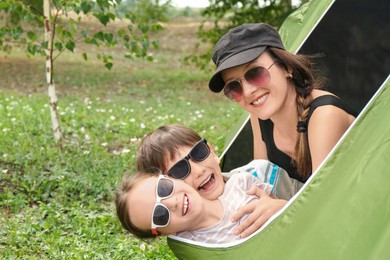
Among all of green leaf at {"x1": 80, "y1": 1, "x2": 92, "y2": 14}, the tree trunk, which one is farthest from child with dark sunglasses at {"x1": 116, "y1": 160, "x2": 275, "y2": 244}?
the tree trunk

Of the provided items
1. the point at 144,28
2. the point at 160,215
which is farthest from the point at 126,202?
the point at 144,28

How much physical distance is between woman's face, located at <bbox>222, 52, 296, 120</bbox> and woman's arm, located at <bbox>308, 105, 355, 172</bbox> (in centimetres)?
19

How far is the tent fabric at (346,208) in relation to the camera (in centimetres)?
221

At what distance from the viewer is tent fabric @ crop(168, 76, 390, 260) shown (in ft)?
7.24

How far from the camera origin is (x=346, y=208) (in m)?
2.28

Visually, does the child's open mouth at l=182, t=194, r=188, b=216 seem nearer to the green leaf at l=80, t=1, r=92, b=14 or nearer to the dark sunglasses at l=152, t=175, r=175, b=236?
the dark sunglasses at l=152, t=175, r=175, b=236

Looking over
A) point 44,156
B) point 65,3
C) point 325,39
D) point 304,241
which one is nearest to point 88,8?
point 65,3

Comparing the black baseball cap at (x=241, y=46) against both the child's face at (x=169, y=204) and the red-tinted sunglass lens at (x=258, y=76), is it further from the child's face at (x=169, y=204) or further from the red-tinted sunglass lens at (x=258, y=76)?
the child's face at (x=169, y=204)

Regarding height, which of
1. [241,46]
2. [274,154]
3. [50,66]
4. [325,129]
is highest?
[241,46]

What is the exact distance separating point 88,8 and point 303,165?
2480mm

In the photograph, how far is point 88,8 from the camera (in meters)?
5.06

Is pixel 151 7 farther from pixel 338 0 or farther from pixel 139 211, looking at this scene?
pixel 139 211

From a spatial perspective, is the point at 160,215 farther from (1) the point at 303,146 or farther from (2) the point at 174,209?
(1) the point at 303,146

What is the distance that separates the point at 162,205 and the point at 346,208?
770 mm
